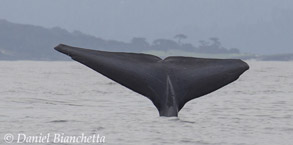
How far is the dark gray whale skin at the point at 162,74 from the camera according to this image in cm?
1332

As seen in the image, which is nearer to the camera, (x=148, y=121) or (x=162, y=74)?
(x=162, y=74)

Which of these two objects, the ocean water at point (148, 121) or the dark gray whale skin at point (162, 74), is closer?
the ocean water at point (148, 121)

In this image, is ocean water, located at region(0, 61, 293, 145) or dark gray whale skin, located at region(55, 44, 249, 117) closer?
ocean water, located at region(0, 61, 293, 145)

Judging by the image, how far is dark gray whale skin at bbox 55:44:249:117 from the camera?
13320 millimetres

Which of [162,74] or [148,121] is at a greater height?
[162,74]

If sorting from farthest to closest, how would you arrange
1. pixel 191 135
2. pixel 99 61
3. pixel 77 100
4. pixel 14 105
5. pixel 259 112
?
pixel 77 100 → pixel 14 105 → pixel 259 112 → pixel 99 61 → pixel 191 135

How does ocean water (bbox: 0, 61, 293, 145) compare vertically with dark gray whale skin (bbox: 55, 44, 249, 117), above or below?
below

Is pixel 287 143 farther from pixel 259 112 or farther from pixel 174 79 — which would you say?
pixel 259 112

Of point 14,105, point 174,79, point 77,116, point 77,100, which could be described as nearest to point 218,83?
point 174,79

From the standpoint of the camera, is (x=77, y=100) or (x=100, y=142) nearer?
(x=100, y=142)

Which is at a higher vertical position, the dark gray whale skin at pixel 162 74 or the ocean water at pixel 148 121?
the dark gray whale skin at pixel 162 74

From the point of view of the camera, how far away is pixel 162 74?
13.4 meters

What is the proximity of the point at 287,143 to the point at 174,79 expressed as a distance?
9.32ft

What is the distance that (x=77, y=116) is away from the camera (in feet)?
50.0
